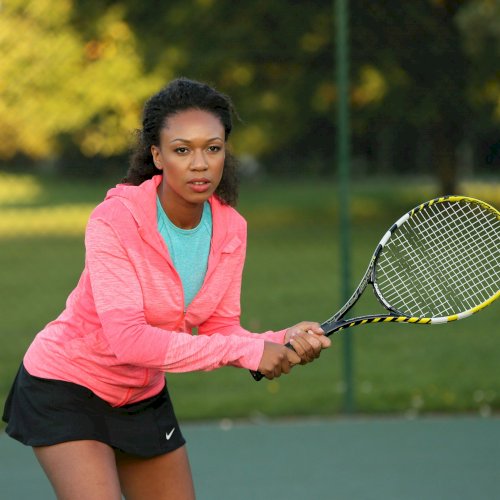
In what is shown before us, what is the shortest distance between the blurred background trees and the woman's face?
924cm

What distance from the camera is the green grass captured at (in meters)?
6.76

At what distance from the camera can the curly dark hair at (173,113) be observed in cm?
328

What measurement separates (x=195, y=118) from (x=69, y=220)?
55.5 feet

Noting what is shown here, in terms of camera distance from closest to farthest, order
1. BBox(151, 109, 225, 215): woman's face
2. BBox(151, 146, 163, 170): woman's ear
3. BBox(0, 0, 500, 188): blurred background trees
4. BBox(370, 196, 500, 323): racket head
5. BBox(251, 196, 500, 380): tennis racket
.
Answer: BBox(151, 109, 225, 215): woman's face
BBox(151, 146, 163, 170): woman's ear
BBox(251, 196, 500, 380): tennis racket
BBox(370, 196, 500, 323): racket head
BBox(0, 0, 500, 188): blurred background trees

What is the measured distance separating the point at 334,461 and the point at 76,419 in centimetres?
234

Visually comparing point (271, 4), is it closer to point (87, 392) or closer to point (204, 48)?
point (204, 48)

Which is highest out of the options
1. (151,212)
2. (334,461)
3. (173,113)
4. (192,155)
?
(173,113)

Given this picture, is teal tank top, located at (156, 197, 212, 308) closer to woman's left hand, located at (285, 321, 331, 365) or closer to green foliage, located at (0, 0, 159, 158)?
woman's left hand, located at (285, 321, 331, 365)

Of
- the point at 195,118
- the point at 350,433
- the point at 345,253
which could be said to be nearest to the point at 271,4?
the point at 345,253

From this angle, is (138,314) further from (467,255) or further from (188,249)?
(467,255)

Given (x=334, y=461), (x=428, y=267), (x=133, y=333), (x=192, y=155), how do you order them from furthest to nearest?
(x=334, y=461) → (x=428, y=267) → (x=192, y=155) → (x=133, y=333)

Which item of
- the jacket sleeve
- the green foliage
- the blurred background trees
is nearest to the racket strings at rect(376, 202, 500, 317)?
the jacket sleeve

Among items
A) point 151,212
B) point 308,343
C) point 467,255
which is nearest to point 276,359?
point 308,343

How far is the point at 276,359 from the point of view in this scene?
10.3 feet
